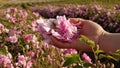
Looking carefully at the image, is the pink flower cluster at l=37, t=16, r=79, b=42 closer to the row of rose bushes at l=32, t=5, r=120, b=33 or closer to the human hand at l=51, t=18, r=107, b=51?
the human hand at l=51, t=18, r=107, b=51

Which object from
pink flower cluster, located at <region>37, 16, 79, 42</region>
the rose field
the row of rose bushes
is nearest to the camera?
the rose field

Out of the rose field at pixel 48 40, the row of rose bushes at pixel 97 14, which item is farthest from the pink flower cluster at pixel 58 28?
the row of rose bushes at pixel 97 14

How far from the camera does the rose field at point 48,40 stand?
8.26 feet

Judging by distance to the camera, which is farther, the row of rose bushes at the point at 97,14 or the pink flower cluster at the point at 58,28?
the row of rose bushes at the point at 97,14

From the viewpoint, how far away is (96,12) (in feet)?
52.3

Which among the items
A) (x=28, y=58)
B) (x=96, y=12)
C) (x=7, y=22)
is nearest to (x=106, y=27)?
(x=96, y=12)

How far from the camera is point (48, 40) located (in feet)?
9.73

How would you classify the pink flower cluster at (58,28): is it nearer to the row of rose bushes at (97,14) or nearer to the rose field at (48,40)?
the rose field at (48,40)

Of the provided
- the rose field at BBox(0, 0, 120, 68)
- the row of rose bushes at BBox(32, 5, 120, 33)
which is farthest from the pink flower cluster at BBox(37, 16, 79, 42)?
the row of rose bushes at BBox(32, 5, 120, 33)

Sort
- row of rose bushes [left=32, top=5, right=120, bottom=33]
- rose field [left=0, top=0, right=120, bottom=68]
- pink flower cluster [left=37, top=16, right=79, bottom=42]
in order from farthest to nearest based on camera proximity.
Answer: row of rose bushes [left=32, top=5, right=120, bottom=33]
pink flower cluster [left=37, top=16, right=79, bottom=42]
rose field [left=0, top=0, right=120, bottom=68]

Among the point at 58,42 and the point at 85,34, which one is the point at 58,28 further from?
the point at 85,34

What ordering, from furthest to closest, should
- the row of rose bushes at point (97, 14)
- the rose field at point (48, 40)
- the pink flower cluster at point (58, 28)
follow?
1. the row of rose bushes at point (97, 14)
2. the pink flower cluster at point (58, 28)
3. the rose field at point (48, 40)

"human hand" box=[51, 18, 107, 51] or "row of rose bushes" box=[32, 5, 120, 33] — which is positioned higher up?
"human hand" box=[51, 18, 107, 51]

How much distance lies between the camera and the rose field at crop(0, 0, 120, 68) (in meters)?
2.52
